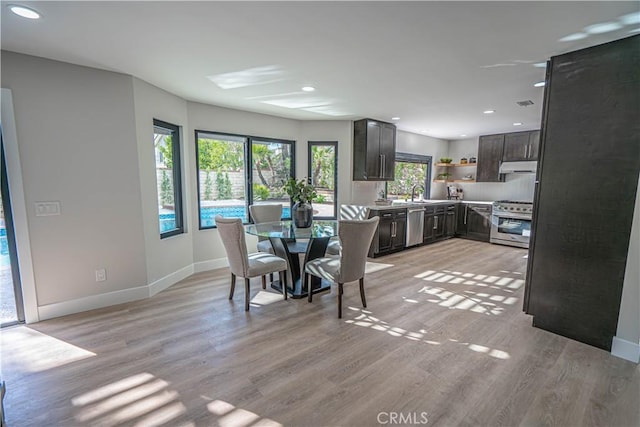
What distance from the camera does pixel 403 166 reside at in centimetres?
661

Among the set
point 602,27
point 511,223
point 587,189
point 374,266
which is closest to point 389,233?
point 374,266

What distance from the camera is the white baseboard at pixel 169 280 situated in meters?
3.42

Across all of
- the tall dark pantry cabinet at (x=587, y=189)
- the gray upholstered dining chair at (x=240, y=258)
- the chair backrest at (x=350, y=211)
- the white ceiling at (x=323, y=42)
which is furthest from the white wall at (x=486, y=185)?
the gray upholstered dining chair at (x=240, y=258)

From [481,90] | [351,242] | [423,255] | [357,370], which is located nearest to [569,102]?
[481,90]

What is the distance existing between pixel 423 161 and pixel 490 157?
1409mm

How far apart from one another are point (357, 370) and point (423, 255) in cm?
362

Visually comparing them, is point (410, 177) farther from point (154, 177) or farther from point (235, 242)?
point (154, 177)

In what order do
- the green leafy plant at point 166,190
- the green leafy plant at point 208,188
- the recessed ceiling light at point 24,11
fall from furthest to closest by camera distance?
the green leafy plant at point 208,188
the green leafy plant at point 166,190
the recessed ceiling light at point 24,11

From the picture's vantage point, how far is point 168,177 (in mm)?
3889

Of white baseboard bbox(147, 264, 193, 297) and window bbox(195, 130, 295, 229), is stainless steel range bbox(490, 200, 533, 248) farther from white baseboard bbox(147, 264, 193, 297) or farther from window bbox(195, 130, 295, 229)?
white baseboard bbox(147, 264, 193, 297)

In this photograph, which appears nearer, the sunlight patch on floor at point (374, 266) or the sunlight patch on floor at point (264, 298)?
the sunlight patch on floor at point (264, 298)

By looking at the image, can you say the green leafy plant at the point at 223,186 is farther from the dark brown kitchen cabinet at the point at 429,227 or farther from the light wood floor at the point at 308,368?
the dark brown kitchen cabinet at the point at 429,227

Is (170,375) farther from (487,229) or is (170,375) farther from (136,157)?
(487,229)

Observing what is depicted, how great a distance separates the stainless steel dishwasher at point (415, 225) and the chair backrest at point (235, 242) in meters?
3.57
